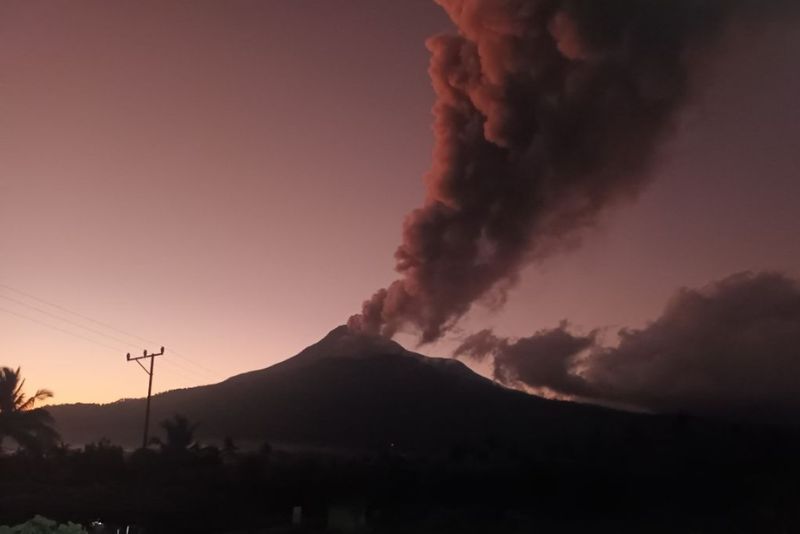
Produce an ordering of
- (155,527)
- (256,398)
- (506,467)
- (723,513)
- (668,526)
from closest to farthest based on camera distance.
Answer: (155,527) < (668,526) < (723,513) < (506,467) < (256,398)

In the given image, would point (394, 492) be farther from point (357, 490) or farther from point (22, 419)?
point (22, 419)

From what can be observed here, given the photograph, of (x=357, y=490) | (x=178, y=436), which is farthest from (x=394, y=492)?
(x=178, y=436)

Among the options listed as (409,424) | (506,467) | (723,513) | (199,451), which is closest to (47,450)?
(199,451)

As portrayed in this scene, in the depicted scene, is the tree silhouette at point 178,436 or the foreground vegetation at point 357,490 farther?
the tree silhouette at point 178,436

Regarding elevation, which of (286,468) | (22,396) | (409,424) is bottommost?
(286,468)

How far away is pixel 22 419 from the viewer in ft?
184

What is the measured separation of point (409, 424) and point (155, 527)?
5111 inches

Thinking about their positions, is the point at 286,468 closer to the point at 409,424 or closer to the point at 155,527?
the point at 155,527

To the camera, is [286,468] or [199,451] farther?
[286,468]

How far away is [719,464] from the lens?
10938 centimetres

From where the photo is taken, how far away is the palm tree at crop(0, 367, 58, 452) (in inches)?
2191

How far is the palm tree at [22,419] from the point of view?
5566cm

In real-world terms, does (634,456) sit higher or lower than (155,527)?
higher

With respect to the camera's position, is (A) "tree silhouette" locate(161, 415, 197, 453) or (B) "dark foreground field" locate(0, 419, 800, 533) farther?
(A) "tree silhouette" locate(161, 415, 197, 453)
